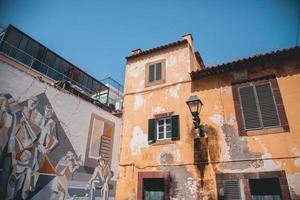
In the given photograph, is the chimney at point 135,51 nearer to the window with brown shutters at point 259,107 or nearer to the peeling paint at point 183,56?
the peeling paint at point 183,56

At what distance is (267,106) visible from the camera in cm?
805

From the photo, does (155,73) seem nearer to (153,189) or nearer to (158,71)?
(158,71)

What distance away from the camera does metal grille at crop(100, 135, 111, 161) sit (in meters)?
15.2

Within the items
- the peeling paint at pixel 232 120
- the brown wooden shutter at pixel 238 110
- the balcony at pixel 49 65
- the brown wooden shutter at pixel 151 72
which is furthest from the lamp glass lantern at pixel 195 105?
the balcony at pixel 49 65

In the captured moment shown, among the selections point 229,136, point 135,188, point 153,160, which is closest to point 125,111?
point 153,160

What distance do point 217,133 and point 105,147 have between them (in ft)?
31.7

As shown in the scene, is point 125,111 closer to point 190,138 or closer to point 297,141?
point 190,138

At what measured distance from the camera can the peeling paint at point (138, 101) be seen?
35.7 feet

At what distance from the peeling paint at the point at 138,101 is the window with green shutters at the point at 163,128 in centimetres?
116

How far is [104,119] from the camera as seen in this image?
16.1m

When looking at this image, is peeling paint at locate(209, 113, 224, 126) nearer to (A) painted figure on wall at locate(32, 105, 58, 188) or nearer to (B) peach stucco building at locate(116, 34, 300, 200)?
(B) peach stucco building at locate(116, 34, 300, 200)

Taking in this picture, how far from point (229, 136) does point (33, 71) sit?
13593 mm

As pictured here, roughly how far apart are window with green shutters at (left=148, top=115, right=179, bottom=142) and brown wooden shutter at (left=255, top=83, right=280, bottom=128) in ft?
11.6

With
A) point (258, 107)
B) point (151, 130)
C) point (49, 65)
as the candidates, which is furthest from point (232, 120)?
point (49, 65)
